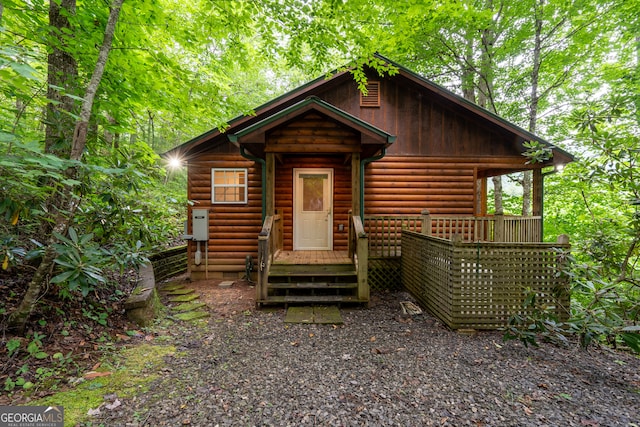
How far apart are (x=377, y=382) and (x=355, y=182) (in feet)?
12.3

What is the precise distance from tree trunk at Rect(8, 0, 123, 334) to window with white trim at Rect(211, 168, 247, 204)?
4039mm

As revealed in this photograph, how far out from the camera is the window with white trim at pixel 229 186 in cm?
755

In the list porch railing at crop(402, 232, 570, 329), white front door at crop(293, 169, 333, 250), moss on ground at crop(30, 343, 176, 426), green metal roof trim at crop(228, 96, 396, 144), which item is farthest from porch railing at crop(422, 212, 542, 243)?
moss on ground at crop(30, 343, 176, 426)

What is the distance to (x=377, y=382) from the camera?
289 cm

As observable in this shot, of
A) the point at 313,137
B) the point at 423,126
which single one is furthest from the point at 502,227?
the point at 313,137

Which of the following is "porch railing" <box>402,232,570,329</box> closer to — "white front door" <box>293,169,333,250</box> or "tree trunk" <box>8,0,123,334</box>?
"white front door" <box>293,169,333,250</box>

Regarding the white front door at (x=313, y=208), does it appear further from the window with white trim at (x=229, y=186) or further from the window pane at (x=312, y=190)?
the window with white trim at (x=229, y=186)

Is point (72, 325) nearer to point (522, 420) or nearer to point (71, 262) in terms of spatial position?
point (71, 262)

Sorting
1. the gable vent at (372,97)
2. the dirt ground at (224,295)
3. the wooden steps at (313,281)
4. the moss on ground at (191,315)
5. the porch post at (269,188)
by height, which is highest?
the gable vent at (372,97)

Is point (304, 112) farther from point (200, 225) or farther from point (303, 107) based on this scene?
point (200, 225)

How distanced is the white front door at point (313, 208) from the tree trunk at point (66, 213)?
4.97 meters

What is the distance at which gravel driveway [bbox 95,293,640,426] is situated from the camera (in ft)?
7.79

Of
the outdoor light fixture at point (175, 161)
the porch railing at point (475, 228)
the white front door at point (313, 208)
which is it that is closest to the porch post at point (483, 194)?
the porch railing at point (475, 228)

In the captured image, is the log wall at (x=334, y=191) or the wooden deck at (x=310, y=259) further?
the log wall at (x=334, y=191)
